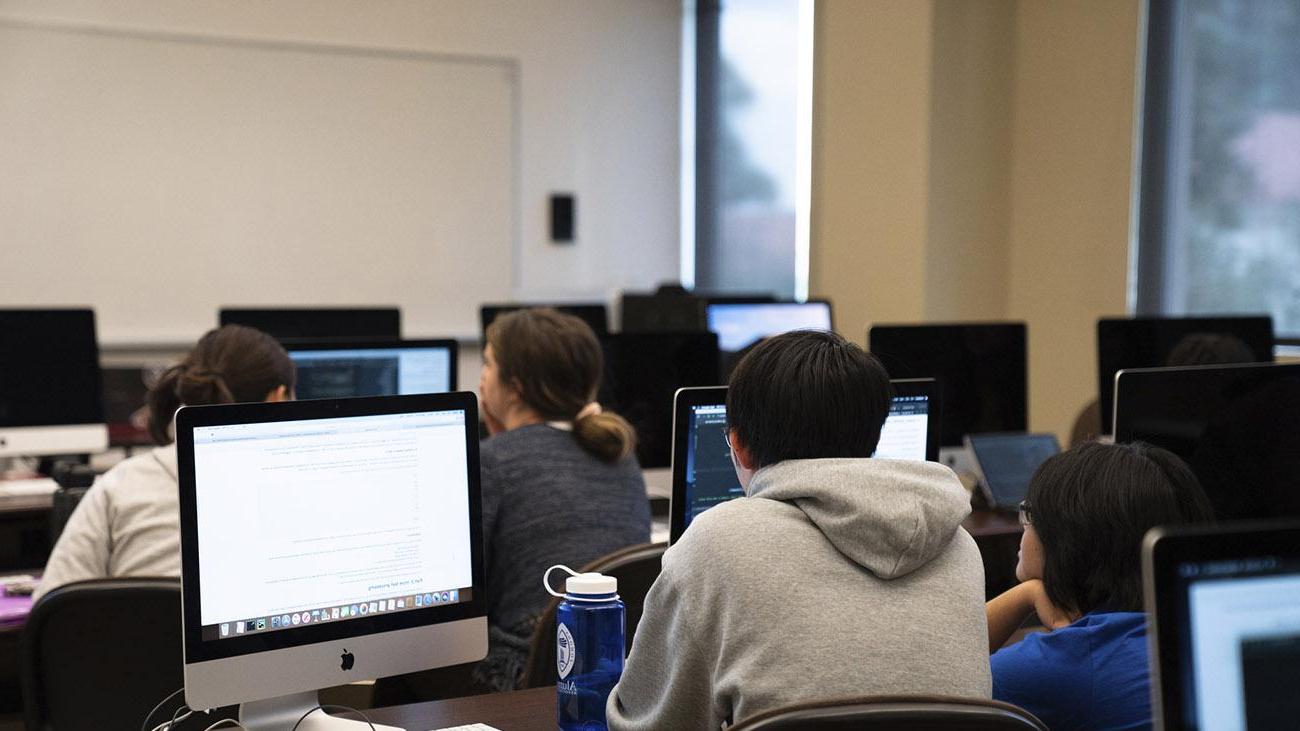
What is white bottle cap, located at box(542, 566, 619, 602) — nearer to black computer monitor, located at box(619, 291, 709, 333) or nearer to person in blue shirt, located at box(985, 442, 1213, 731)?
person in blue shirt, located at box(985, 442, 1213, 731)

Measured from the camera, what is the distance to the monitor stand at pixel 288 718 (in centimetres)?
174

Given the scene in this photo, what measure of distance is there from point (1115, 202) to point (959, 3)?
1.14m

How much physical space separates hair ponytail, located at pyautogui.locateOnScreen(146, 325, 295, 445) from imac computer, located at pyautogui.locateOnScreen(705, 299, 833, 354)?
2362 mm

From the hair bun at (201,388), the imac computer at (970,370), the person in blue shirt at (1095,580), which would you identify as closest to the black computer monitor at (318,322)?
the hair bun at (201,388)

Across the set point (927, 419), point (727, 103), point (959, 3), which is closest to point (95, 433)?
point (927, 419)

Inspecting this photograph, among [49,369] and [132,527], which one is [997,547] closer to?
[132,527]

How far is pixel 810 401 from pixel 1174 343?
2599 millimetres

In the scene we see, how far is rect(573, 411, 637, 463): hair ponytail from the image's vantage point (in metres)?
2.70

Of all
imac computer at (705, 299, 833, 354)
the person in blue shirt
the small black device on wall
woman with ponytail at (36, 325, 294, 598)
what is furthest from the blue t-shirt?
the small black device on wall

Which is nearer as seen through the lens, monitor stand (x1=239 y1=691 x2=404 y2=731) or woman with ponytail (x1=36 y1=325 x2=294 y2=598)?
monitor stand (x1=239 y1=691 x2=404 y2=731)

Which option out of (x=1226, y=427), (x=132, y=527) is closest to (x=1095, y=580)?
(x=1226, y=427)

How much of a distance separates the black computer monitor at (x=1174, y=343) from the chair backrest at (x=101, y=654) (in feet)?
7.83

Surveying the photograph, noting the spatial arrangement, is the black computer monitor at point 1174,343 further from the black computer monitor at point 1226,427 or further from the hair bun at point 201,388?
the hair bun at point 201,388

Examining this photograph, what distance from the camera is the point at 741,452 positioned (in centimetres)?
164
